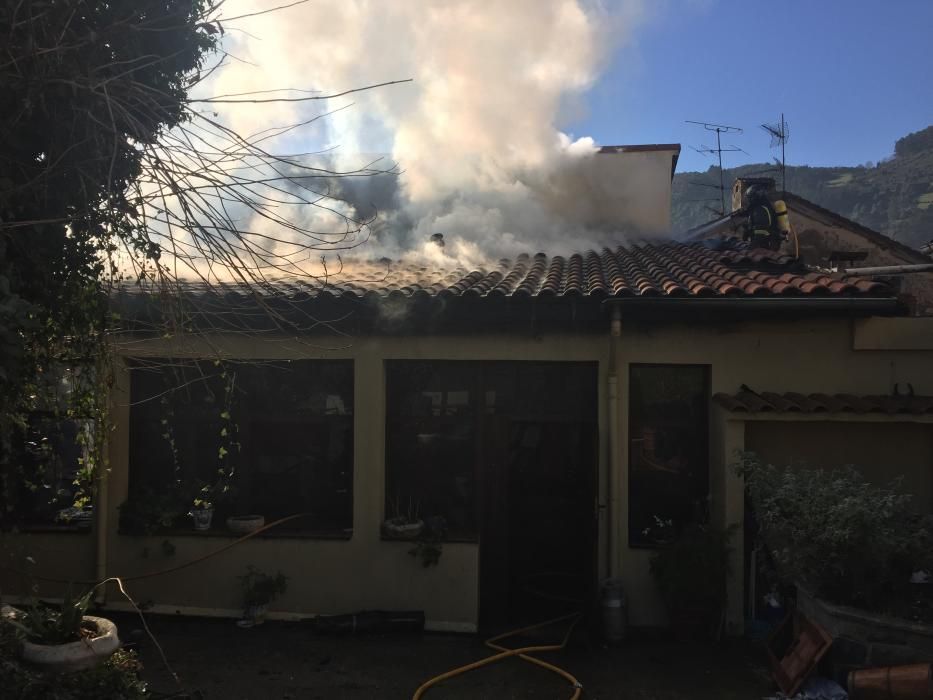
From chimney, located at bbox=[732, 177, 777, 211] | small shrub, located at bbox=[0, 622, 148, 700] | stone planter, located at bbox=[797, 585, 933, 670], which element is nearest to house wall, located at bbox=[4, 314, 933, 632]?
stone planter, located at bbox=[797, 585, 933, 670]

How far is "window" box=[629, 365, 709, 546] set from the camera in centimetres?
725

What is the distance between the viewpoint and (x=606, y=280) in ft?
→ 24.2

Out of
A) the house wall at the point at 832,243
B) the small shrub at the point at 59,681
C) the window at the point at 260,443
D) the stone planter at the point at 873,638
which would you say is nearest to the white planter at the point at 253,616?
the window at the point at 260,443

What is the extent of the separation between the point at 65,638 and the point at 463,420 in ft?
13.4

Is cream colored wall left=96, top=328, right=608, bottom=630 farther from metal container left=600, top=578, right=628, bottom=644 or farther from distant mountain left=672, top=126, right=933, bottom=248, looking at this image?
distant mountain left=672, top=126, right=933, bottom=248

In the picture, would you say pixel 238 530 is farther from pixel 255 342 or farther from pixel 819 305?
pixel 819 305

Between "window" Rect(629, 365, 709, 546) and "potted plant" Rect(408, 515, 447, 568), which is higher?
"window" Rect(629, 365, 709, 546)

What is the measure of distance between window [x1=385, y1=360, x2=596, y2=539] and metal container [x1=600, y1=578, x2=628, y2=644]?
1436mm

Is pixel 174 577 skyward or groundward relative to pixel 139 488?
groundward

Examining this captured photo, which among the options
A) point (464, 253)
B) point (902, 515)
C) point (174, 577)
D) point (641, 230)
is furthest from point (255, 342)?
point (641, 230)

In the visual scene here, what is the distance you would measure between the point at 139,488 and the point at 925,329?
8.20 m

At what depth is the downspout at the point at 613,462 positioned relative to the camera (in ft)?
22.9

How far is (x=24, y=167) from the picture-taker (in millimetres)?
4270

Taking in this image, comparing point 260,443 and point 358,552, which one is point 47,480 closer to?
point 260,443
